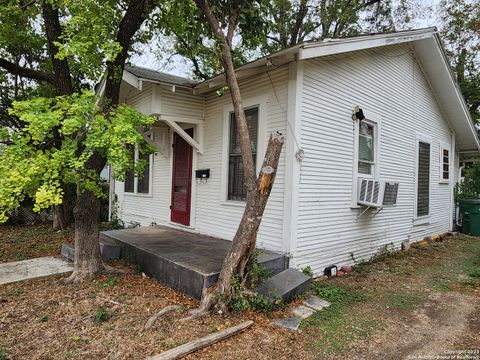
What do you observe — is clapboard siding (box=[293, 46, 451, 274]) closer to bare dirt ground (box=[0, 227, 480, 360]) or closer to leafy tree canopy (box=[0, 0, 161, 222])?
bare dirt ground (box=[0, 227, 480, 360])

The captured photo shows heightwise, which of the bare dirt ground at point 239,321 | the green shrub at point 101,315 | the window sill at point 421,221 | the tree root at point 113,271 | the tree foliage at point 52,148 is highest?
the tree foliage at point 52,148

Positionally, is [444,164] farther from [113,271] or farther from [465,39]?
[113,271]

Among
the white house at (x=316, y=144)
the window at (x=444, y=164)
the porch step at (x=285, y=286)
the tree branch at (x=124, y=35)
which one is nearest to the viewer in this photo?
the porch step at (x=285, y=286)

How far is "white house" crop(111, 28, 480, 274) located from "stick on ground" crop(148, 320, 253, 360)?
5.81ft

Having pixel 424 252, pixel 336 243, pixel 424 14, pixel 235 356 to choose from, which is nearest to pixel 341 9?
pixel 424 14

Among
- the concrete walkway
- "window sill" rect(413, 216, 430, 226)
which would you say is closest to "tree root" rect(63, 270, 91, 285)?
the concrete walkway

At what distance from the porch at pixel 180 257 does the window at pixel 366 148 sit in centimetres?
270

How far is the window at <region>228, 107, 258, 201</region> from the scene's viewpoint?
213 inches

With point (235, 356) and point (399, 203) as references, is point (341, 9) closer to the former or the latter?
point (399, 203)

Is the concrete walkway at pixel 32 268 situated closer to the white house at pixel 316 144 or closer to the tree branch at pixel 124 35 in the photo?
the white house at pixel 316 144

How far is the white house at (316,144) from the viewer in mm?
4816

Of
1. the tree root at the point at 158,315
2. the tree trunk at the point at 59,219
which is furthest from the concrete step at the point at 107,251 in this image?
the tree trunk at the point at 59,219

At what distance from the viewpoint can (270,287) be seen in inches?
Answer: 153

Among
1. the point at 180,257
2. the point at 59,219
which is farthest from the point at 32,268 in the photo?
the point at 59,219
